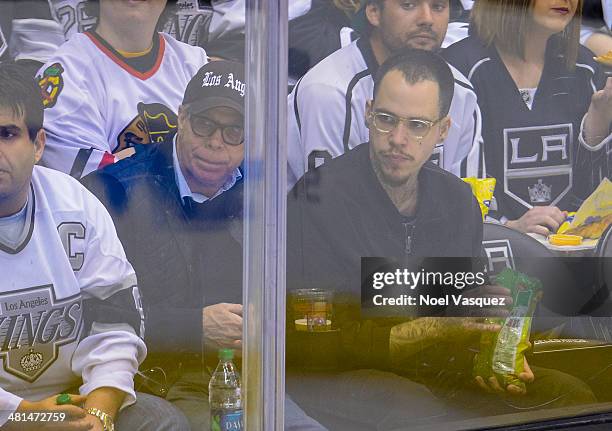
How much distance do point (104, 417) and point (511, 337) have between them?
1.47 meters

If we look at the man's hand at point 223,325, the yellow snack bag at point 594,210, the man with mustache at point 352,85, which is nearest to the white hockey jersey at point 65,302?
the man's hand at point 223,325

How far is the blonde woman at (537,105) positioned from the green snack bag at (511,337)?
7.9 inches

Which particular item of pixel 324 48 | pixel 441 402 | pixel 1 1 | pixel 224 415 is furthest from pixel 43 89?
pixel 441 402

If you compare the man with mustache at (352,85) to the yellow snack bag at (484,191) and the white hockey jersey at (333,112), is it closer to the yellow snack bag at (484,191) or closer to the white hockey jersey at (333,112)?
the white hockey jersey at (333,112)

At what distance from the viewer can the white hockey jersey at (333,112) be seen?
10.6 ft

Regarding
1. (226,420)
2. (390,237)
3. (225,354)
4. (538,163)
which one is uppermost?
(538,163)

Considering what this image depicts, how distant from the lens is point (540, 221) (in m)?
3.46

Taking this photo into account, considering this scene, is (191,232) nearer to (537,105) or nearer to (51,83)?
(51,83)

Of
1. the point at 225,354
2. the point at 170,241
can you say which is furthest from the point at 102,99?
the point at 225,354

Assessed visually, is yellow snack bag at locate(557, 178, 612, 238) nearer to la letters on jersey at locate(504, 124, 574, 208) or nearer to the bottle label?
la letters on jersey at locate(504, 124, 574, 208)

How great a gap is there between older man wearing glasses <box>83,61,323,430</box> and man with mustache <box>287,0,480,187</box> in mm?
231

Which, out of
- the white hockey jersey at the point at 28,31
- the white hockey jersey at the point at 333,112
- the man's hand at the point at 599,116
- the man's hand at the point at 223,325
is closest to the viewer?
the white hockey jersey at the point at 28,31

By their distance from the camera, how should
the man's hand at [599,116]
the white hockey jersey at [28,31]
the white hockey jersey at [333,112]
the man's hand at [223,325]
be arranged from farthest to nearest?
the man's hand at [599,116] → the white hockey jersey at [333,112] → the man's hand at [223,325] → the white hockey jersey at [28,31]

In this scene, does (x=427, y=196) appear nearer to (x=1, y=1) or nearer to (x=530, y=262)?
(x=530, y=262)
